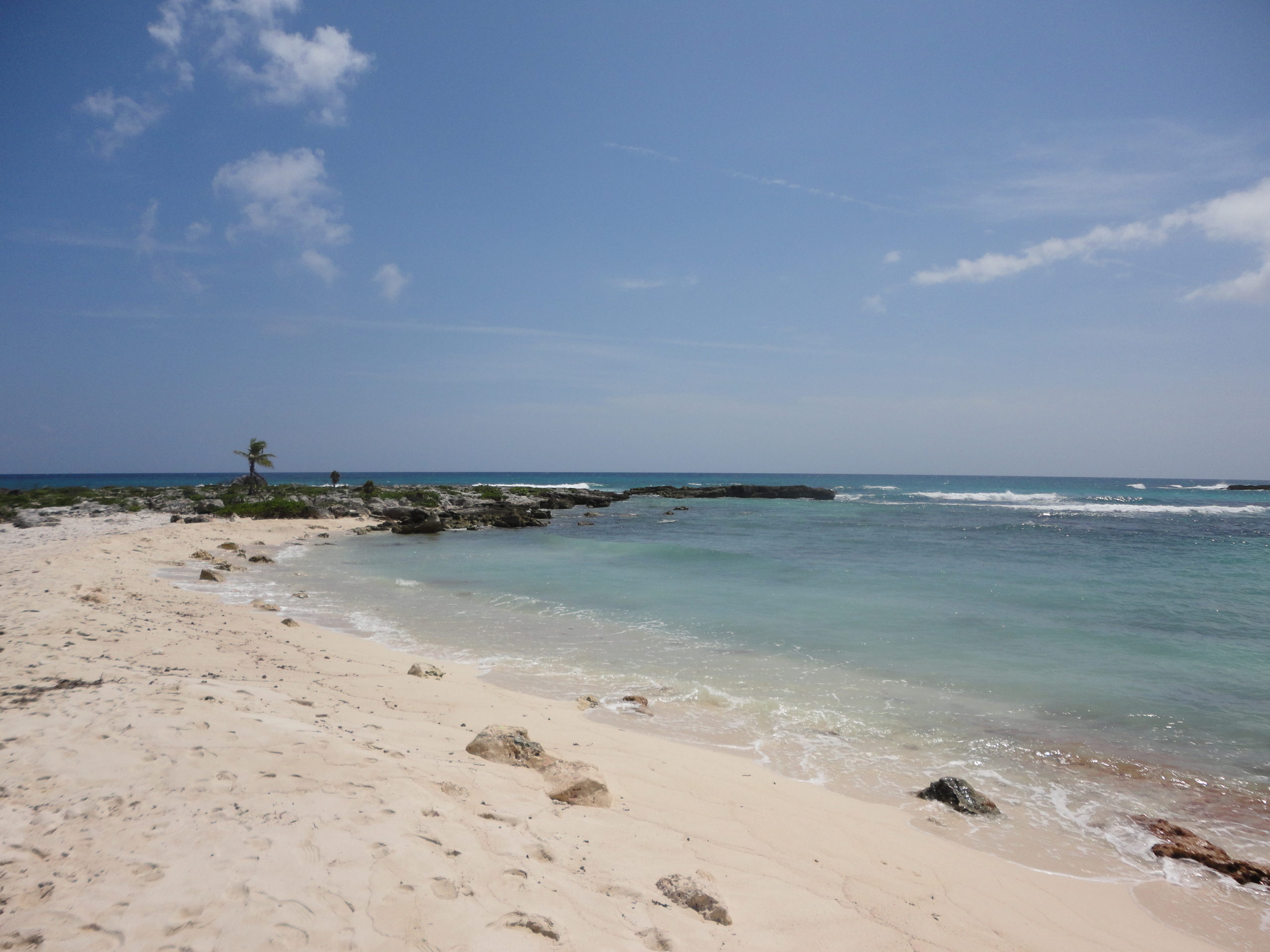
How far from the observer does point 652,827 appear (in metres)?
4.53

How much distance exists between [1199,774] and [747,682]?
5.04m

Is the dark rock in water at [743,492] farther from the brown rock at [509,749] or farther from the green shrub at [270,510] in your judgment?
the brown rock at [509,749]

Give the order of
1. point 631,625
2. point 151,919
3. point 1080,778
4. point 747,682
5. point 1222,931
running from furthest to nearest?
point 631,625, point 747,682, point 1080,778, point 1222,931, point 151,919

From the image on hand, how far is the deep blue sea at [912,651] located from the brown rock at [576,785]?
204 centimetres

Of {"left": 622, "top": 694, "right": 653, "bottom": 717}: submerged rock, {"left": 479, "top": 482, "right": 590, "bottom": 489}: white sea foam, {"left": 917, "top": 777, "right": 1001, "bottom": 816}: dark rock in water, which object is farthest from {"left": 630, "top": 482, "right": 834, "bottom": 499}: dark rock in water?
{"left": 917, "top": 777, "right": 1001, "bottom": 816}: dark rock in water

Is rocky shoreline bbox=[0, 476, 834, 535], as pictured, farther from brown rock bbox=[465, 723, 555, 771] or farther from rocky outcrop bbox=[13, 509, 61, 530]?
brown rock bbox=[465, 723, 555, 771]

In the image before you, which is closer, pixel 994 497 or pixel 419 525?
pixel 419 525

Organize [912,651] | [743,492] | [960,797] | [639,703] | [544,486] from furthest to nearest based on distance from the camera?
[544,486] → [743,492] → [912,651] → [639,703] → [960,797]

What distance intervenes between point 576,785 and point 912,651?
7.83 metres

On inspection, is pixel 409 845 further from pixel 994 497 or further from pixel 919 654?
pixel 994 497

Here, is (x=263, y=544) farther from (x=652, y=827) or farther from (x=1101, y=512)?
(x=1101, y=512)

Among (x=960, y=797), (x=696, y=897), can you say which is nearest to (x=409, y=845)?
(x=696, y=897)

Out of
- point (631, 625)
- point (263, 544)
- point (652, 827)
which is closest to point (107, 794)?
point (652, 827)

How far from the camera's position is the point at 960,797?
5.52m
